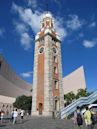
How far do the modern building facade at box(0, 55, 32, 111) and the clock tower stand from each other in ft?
74.2

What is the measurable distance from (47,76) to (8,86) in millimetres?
31813

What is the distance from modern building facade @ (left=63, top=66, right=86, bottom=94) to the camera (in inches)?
2506

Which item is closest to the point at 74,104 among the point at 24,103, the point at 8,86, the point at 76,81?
the point at 24,103

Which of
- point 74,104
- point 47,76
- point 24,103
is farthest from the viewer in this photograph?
point 24,103

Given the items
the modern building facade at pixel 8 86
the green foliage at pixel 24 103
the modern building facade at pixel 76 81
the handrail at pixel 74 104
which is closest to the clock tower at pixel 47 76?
the handrail at pixel 74 104

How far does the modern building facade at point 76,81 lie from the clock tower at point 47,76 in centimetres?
2927

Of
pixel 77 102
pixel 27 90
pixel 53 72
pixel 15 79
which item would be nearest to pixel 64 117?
pixel 77 102

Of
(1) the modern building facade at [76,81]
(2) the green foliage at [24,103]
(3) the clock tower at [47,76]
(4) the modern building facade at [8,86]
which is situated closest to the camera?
(3) the clock tower at [47,76]

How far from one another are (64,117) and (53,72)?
1021cm

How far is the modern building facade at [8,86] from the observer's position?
180 feet

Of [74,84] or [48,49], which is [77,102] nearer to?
[48,49]

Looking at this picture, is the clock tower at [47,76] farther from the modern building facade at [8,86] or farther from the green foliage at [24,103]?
the modern building facade at [8,86]

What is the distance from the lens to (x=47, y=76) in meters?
31.6

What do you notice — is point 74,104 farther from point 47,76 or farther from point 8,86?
point 8,86
